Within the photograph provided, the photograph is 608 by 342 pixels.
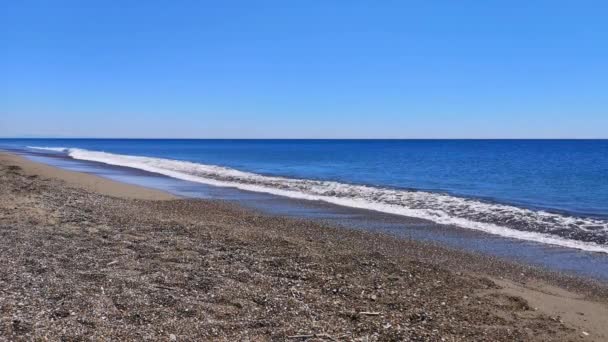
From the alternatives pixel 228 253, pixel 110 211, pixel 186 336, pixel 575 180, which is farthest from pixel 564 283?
pixel 575 180

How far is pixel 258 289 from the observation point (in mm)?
7125

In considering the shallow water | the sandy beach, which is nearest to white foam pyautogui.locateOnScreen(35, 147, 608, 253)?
the shallow water

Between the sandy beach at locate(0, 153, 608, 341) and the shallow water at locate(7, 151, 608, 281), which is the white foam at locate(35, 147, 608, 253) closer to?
the shallow water at locate(7, 151, 608, 281)

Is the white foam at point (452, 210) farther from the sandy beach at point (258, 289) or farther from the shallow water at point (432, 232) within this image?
the sandy beach at point (258, 289)

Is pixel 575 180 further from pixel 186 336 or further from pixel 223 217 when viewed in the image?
pixel 186 336

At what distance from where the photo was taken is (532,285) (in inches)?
344

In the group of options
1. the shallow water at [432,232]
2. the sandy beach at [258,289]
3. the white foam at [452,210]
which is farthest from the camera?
the white foam at [452,210]

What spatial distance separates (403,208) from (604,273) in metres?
Result: 8.96

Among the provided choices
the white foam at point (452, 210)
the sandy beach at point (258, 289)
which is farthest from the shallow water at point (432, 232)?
the sandy beach at point (258, 289)

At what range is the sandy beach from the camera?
5.71 meters

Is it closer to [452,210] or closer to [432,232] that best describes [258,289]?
[432,232]

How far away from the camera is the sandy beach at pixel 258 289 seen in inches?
225

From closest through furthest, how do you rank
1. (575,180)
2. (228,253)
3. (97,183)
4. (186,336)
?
(186,336) < (228,253) < (97,183) < (575,180)

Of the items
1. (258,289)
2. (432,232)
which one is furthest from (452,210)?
(258,289)
